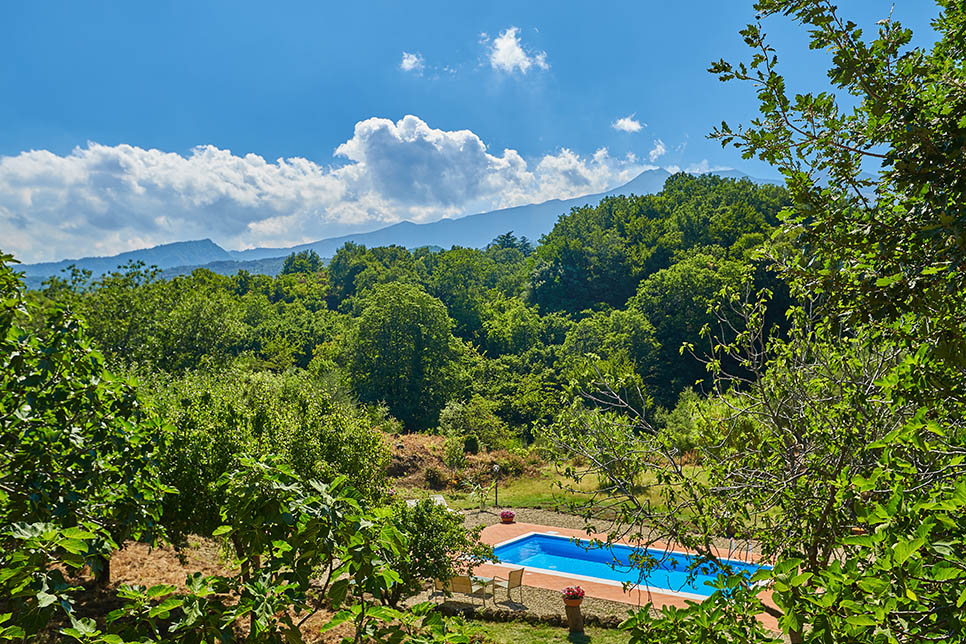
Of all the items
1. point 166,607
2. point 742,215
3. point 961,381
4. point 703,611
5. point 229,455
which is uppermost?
point 742,215

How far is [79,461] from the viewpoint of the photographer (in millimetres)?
3949

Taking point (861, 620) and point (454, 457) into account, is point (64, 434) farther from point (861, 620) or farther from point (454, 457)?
point (454, 457)

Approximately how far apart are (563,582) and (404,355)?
27022 millimetres

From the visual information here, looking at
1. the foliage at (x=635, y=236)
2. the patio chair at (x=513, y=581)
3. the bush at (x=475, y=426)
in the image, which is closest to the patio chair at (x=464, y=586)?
the patio chair at (x=513, y=581)

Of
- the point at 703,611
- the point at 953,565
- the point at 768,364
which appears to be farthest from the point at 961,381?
the point at 768,364

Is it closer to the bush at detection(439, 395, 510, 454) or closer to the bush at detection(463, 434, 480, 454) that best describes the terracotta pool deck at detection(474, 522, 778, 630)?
the bush at detection(463, 434, 480, 454)

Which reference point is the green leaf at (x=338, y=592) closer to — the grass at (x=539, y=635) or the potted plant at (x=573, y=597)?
the grass at (x=539, y=635)

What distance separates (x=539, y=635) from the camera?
10648 mm

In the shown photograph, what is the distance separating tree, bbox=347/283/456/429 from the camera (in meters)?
38.2

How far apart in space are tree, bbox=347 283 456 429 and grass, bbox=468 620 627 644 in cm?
2612

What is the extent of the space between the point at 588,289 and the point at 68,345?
2257 inches

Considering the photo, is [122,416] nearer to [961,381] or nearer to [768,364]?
[961,381]

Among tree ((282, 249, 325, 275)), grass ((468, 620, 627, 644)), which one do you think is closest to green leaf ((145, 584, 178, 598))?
grass ((468, 620, 627, 644))

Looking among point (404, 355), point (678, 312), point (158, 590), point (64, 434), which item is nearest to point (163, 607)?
point (158, 590)
